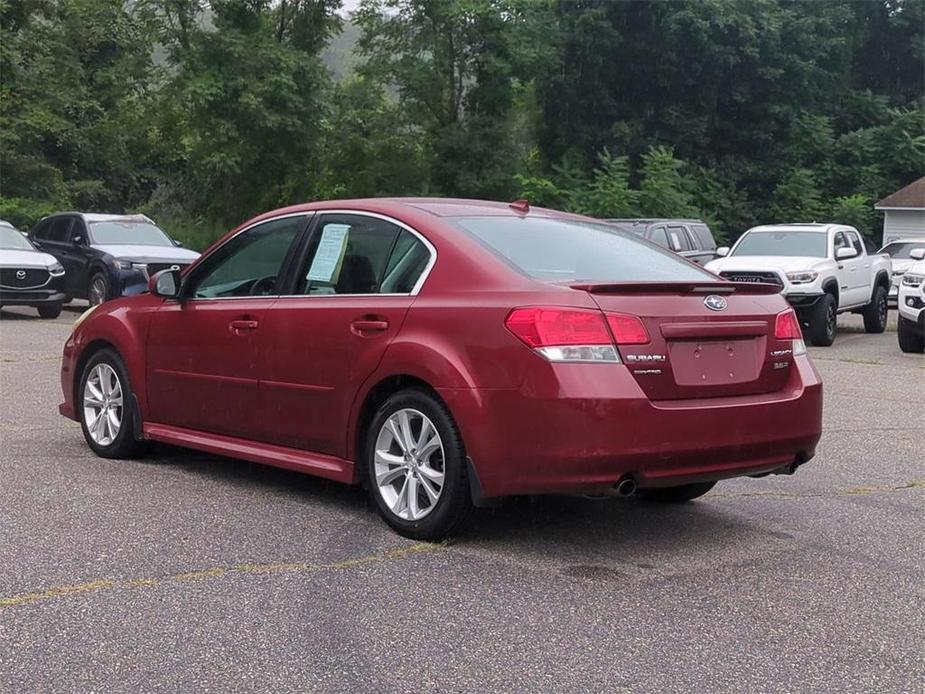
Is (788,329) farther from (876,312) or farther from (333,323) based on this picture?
(876,312)

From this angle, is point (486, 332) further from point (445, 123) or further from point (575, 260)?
point (445, 123)

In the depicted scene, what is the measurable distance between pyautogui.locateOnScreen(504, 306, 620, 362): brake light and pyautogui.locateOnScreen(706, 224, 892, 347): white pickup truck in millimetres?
12280

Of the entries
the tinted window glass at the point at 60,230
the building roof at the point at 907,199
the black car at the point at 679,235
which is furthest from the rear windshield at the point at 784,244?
the building roof at the point at 907,199

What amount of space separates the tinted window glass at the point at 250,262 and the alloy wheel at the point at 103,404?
92 centimetres

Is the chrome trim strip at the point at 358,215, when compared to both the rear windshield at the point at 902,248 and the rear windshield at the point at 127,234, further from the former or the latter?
the rear windshield at the point at 902,248

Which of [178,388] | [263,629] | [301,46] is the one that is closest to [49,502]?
[178,388]

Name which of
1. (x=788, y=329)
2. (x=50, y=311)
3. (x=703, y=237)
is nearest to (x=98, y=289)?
(x=50, y=311)

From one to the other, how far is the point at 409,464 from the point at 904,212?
46215mm

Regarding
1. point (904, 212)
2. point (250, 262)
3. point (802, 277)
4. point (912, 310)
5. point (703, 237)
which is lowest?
point (904, 212)

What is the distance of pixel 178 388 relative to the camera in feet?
23.4

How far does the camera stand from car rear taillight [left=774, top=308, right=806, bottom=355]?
19.4 feet

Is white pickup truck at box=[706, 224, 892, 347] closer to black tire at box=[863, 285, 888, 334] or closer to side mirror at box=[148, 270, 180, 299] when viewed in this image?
black tire at box=[863, 285, 888, 334]

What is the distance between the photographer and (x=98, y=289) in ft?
68.5

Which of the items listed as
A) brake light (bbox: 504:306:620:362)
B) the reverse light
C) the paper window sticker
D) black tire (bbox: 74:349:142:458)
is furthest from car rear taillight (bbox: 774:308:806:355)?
the reverse light
